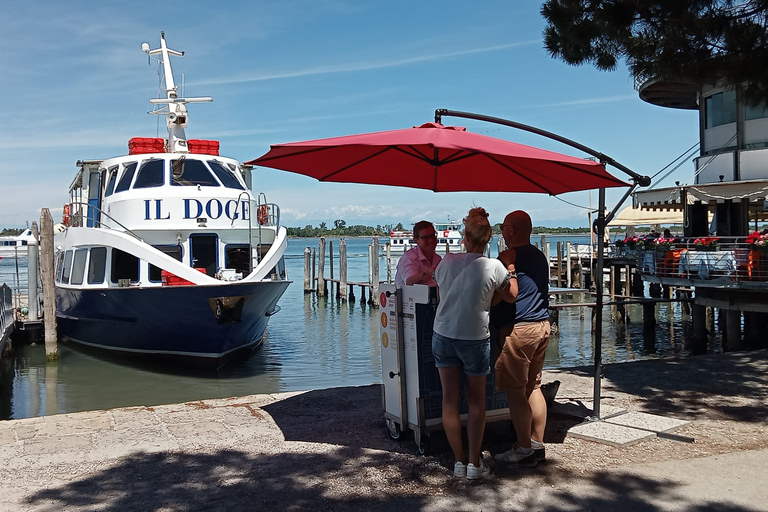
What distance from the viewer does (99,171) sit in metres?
16.3

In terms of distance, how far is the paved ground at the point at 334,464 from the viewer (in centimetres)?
423

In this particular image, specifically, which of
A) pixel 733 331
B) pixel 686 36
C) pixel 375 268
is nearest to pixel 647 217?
pixel 375 268

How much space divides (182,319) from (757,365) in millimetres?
10053

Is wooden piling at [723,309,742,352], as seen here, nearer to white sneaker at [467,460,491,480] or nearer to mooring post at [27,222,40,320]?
white sneaker at [467,460,491,480]

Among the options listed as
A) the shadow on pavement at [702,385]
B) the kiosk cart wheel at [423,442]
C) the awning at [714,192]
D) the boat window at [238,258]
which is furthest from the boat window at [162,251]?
the awning at [714,192]

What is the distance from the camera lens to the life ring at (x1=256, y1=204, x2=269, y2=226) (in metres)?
15.2

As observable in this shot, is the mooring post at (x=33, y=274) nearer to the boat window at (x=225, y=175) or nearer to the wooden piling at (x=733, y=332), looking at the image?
the boat window at (x=225, y=175)

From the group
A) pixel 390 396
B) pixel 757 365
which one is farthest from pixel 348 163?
pixel 757 365

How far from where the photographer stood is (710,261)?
52.1 ft

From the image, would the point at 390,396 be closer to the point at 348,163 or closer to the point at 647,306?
the point at 348,163

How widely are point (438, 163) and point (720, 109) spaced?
18188mm

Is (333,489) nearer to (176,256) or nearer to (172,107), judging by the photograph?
(176,256)

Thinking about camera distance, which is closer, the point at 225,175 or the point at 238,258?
the point at 238,258

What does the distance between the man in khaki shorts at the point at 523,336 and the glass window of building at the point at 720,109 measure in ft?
60.2
